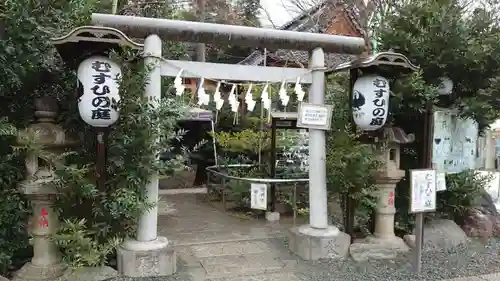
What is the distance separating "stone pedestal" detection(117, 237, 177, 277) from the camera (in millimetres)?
5250

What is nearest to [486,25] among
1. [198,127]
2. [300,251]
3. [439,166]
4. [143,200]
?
[439,166]

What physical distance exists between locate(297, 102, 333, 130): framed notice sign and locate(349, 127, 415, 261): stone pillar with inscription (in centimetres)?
100

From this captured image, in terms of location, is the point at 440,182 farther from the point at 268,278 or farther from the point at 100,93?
the point at 100,93

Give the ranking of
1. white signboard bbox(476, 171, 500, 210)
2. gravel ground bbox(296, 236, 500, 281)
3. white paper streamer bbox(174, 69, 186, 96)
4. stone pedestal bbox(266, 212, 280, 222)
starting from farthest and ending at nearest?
1. stone pedestal bbox(266, 212, 280, 222)
2. white signboard bbox(476, 171, 500, 210)
3. gravel ground bbox(296, 236, 500, 281)
4. white paper streamer bbox(174, 69, 186, 96)

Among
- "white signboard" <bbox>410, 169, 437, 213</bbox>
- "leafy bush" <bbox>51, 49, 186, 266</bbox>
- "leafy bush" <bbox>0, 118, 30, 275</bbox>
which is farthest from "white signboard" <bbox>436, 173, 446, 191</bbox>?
"leafy bush" <bbox>0, 118, 30, 275</bbox>

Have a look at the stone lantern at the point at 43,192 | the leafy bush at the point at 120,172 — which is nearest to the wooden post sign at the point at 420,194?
the leafy bush at the point at 120,172

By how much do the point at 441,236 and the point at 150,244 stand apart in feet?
15.2

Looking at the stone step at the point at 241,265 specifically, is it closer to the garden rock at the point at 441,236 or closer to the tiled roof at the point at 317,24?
the garden rock at the point at 441,236

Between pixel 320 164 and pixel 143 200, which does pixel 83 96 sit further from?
pixel 320 164

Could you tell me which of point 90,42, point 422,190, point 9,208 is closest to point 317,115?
point 422,190

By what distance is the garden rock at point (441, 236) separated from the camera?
22.4ft

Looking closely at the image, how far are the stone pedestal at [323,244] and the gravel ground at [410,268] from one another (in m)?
0.12

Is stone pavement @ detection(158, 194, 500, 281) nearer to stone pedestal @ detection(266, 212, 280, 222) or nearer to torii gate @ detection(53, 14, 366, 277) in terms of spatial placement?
stone pedestal @ detection(266, 212, 280, 222)

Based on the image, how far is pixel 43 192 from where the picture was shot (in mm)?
4895
